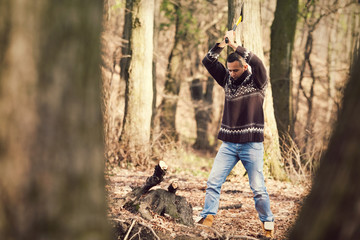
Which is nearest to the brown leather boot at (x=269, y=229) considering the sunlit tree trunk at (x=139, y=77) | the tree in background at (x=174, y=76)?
the sunlit tree trunk at (x=139, y=77)

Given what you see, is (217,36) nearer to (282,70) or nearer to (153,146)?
(282,70)

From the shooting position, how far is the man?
4926 millimetres

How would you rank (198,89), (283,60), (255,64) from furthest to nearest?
1. (198,89)
2. (283,60)
3. (255,64)

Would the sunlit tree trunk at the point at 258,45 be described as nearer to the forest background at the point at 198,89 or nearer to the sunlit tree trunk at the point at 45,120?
the forest background at the point at 198,89

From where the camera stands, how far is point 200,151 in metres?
20.7

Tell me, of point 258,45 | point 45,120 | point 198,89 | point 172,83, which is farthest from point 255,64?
point 198,89

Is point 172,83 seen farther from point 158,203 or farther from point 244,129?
point 244,129

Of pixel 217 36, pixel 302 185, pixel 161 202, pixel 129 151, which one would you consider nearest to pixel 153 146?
pixel 129 151

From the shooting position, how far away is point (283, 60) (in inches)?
485

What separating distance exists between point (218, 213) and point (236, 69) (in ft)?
7.96

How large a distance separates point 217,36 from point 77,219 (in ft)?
54.3

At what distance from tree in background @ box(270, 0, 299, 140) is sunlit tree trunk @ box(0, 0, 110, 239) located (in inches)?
409

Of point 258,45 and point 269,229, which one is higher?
point 258,45

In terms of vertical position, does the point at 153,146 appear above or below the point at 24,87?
below
